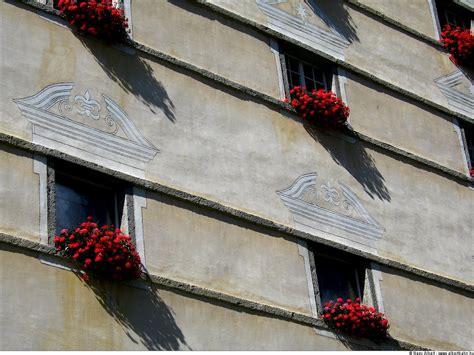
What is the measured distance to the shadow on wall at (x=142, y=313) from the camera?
57.1 feet

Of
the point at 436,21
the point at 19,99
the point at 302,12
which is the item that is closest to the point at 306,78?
the point at 302,12

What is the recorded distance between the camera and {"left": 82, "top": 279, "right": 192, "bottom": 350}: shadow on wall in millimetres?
17406

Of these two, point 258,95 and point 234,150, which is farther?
point 258,95

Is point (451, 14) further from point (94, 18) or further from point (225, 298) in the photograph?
point (225, 298)

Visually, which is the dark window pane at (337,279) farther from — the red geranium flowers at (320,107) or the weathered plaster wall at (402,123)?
the weathered plaster wall at (402,123)

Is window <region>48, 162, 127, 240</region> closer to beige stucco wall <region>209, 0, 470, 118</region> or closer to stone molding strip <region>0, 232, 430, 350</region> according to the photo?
stone molding strip <region>0, 232, 430, 350</region>

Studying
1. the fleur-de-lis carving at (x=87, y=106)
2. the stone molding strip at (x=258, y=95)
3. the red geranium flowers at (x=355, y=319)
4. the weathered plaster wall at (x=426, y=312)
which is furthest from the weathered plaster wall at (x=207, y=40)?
the red geranium flowers at (x=355, y=319)

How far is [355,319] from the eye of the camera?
766 inches

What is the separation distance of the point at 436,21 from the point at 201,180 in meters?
7.14

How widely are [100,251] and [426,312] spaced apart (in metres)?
5.60

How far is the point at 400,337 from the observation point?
20156mm

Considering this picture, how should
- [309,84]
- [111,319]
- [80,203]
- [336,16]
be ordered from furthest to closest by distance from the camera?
[336,16] → [309,84] → [80,203] → [111,319]

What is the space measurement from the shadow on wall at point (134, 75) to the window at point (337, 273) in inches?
112

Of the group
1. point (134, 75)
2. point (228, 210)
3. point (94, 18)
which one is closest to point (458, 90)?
point (228, 210)
